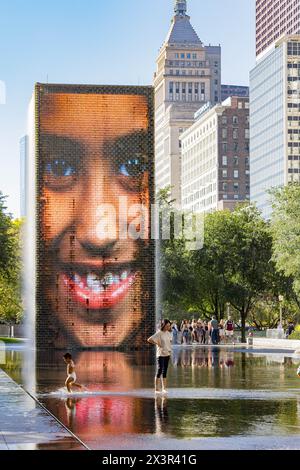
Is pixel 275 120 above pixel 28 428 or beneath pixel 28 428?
above

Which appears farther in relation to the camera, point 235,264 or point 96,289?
point 235,264

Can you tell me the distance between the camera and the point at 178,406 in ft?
59.6

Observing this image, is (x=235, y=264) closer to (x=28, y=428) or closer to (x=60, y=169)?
(x=60, y=169)

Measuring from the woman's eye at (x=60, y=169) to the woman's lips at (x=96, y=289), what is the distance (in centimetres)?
431

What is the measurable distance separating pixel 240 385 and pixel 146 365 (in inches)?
341

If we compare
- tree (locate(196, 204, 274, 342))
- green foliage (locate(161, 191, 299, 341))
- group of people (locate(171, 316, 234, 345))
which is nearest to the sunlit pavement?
group of people (locate(171, 316, 234, 345))

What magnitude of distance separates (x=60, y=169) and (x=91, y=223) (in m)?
2.65

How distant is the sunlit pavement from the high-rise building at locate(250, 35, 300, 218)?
15860 cm

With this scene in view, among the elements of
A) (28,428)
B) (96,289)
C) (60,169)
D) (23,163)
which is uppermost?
(23,163)

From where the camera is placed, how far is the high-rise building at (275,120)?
18162 centimetres

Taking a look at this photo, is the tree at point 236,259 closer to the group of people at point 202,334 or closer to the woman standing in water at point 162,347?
the group of people at point 202,334

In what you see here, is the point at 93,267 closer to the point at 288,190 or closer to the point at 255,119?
the point at 288,190

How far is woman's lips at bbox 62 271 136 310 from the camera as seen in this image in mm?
43781

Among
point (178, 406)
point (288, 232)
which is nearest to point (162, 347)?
point (178, 406)
